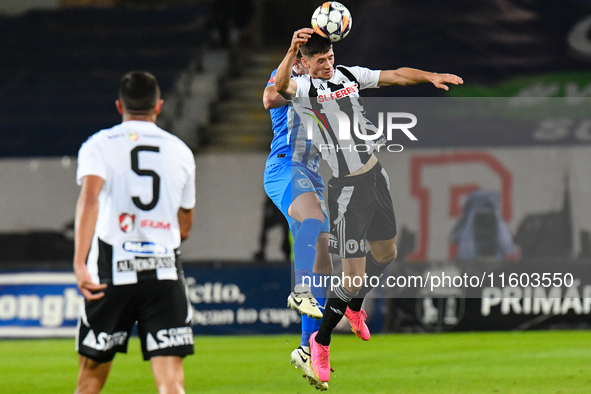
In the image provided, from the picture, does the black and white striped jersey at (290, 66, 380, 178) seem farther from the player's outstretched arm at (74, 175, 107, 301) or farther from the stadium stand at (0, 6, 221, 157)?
the stadium stand at (0, 6, 221, 157)

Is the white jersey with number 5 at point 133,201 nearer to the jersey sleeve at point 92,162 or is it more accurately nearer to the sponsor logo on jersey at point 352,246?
the jersey sleeve at point 92,162

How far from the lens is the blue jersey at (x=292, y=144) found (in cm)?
542

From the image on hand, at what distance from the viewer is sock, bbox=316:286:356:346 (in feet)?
18.2

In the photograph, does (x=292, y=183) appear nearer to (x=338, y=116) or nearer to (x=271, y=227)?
(x=338, y=116)

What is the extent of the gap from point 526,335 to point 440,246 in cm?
171

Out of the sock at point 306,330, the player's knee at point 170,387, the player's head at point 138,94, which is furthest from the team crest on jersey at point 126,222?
the sock at point 306,330

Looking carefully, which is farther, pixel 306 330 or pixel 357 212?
pixel 306 330

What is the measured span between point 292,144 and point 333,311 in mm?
1137

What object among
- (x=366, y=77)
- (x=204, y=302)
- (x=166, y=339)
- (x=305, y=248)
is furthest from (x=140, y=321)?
(x=204, y=302)

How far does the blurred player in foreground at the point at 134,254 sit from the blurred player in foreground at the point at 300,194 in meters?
1.37

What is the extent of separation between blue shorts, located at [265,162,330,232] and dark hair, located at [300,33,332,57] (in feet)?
2.44

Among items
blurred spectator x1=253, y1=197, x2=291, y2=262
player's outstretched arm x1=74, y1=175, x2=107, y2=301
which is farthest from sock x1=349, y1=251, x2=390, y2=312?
blurred spectator x1=253, y1=197, x2=291, y2=262

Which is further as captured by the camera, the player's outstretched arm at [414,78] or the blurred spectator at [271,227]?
the blurred spectator at [271,227]

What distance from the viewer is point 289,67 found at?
4789 mm
